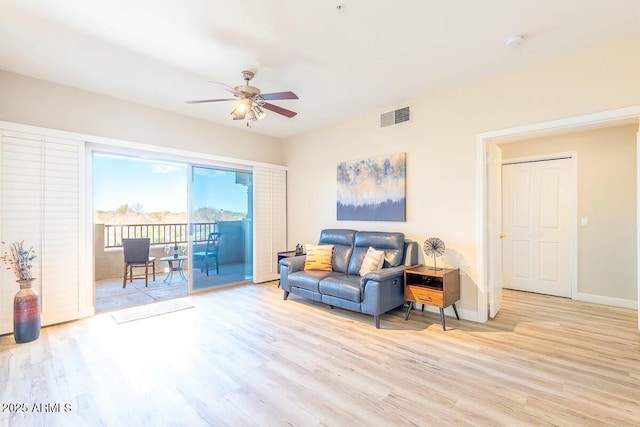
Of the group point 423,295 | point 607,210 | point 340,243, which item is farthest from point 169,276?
point 607,210

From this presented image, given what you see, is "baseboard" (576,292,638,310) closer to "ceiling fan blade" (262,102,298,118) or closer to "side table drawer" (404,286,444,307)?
"side table drawer" (404,286,444,307)

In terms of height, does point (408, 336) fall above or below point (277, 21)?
below

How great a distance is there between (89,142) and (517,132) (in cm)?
504

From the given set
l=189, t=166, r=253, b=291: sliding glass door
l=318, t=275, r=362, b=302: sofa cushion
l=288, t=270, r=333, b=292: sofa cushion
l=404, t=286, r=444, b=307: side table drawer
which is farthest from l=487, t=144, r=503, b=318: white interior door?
l=189, t=166, r=253, b=291: sliding glass door

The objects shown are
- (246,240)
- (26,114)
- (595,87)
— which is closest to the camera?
(595,87)

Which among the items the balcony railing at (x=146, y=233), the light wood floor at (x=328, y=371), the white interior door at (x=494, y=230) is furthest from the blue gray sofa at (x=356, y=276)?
the balcony railing at (x=146, y=233)

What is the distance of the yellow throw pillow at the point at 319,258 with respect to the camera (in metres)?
4.35

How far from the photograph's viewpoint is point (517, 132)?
10.5 ft

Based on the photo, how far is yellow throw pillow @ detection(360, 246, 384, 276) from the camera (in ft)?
12.4

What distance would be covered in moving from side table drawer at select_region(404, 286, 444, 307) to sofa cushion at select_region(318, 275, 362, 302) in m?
0.61

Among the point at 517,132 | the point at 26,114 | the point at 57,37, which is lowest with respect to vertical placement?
the point at 517,132

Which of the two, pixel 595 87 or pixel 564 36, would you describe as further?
pixel 595 87

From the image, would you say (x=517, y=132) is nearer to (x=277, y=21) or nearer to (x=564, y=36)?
(x=564, y=36)

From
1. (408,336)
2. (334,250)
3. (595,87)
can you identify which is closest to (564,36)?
(595,87)
